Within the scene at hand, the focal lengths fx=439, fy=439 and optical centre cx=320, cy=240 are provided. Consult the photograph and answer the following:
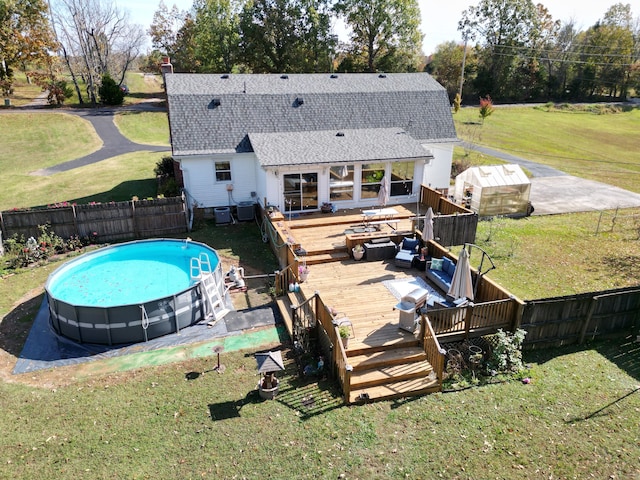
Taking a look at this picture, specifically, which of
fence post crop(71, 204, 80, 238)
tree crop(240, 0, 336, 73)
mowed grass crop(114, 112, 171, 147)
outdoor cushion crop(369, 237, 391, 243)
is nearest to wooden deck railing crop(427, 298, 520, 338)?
outdoor cushion crop(369, 237, 391, 243)

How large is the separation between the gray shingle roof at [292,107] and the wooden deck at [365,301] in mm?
5669

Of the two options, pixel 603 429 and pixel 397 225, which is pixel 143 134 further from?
pixel 603 429

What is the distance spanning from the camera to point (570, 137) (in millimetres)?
46656

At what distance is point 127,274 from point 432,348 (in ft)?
37.5

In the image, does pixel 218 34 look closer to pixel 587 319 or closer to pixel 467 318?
pixel 467 318

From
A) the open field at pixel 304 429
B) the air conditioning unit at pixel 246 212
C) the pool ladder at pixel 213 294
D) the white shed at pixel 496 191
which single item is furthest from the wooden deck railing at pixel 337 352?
the white shed at pixel 496 191

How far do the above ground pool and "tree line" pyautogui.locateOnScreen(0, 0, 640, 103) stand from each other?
3999cm

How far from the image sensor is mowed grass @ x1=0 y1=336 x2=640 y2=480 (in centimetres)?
829

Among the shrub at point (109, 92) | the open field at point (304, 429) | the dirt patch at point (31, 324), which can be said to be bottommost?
the dirt patch at point (31, 324)

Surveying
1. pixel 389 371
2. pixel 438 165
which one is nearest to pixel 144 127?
pixel 438 165

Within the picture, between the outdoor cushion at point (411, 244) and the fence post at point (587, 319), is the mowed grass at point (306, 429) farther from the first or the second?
the outdoor cushion at point (411, 244)

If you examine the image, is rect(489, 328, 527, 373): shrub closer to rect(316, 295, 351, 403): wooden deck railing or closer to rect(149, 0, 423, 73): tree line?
rect(316, 295, 351, 403): wooden deck railing

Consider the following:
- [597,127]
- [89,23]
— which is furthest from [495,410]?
[89,23]

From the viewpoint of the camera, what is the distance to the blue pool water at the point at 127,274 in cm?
1473
